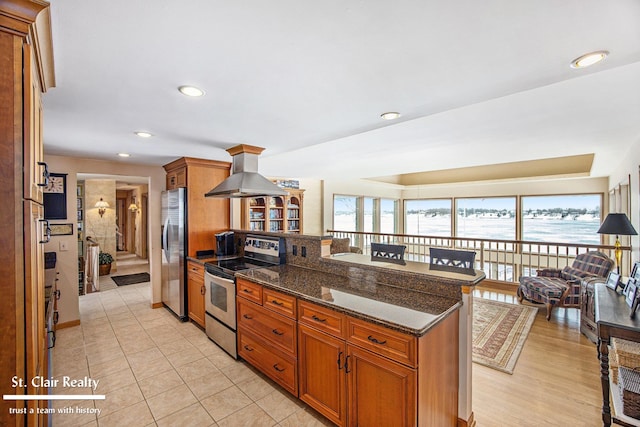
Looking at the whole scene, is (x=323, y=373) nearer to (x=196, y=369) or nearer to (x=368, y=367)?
(x=368, y=367)

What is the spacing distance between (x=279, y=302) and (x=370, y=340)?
89cm

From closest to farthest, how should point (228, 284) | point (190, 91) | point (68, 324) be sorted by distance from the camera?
point (190, 91) < point (228, 284) < point (68, 324)

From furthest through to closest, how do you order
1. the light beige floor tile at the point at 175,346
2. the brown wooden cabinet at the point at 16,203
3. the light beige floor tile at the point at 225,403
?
the light beige floor tile at the point at 175,346 → the light beige floor tile at the point at 225,403 → the brown wooden cabinet at the point at 16,203

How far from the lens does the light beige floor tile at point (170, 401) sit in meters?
2.16

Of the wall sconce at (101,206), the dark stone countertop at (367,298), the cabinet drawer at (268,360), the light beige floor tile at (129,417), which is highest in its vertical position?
the wall sconce at (101,206)

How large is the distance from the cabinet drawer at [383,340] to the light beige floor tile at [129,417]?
5.54 feet

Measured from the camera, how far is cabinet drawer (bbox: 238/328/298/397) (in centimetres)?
220

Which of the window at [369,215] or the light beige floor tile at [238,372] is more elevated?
the window at [369,215]

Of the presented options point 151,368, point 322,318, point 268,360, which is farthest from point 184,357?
point 322,318

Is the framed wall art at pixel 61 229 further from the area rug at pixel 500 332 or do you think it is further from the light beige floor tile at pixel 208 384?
the area rug at pixel 500 332

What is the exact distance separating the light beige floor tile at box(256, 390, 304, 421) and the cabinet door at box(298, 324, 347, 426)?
0.14m

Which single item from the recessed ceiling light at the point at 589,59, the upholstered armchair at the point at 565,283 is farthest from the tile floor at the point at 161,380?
the upholstered armchair at the point at 565,283

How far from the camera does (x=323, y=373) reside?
76.8 inches

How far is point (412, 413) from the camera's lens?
147 cm
